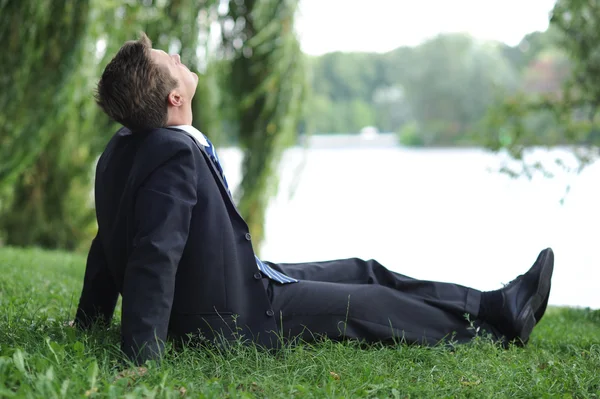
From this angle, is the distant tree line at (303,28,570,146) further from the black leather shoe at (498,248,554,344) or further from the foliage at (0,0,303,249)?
the black leather shoe at (498,248,554,344)

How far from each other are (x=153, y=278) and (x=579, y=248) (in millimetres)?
10110

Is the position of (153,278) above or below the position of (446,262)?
above

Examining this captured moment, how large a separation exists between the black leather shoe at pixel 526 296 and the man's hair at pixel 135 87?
155 cm

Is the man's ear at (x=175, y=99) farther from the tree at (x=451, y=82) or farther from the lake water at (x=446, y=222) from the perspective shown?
the tree at (x=451, y=82)

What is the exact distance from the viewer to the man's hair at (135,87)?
250 centimetres

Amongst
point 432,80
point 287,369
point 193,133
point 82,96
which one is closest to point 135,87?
point 193,133

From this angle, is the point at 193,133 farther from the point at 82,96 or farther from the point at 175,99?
the point at 82,96

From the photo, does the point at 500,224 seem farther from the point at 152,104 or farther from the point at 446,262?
the point at 152,104

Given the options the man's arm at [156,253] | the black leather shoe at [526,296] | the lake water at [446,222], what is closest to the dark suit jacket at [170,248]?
the man's arm at [156,253]

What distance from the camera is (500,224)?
52.6 feet

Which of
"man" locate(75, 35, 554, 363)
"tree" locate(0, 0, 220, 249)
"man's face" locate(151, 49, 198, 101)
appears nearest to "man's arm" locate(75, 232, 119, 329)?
"man" locate(75, 35, 554, 363)

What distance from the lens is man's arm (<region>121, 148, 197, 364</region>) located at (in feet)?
7.56

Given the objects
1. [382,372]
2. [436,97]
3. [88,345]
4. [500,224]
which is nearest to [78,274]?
[88,345]

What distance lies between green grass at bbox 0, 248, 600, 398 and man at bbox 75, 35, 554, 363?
0.09 m
